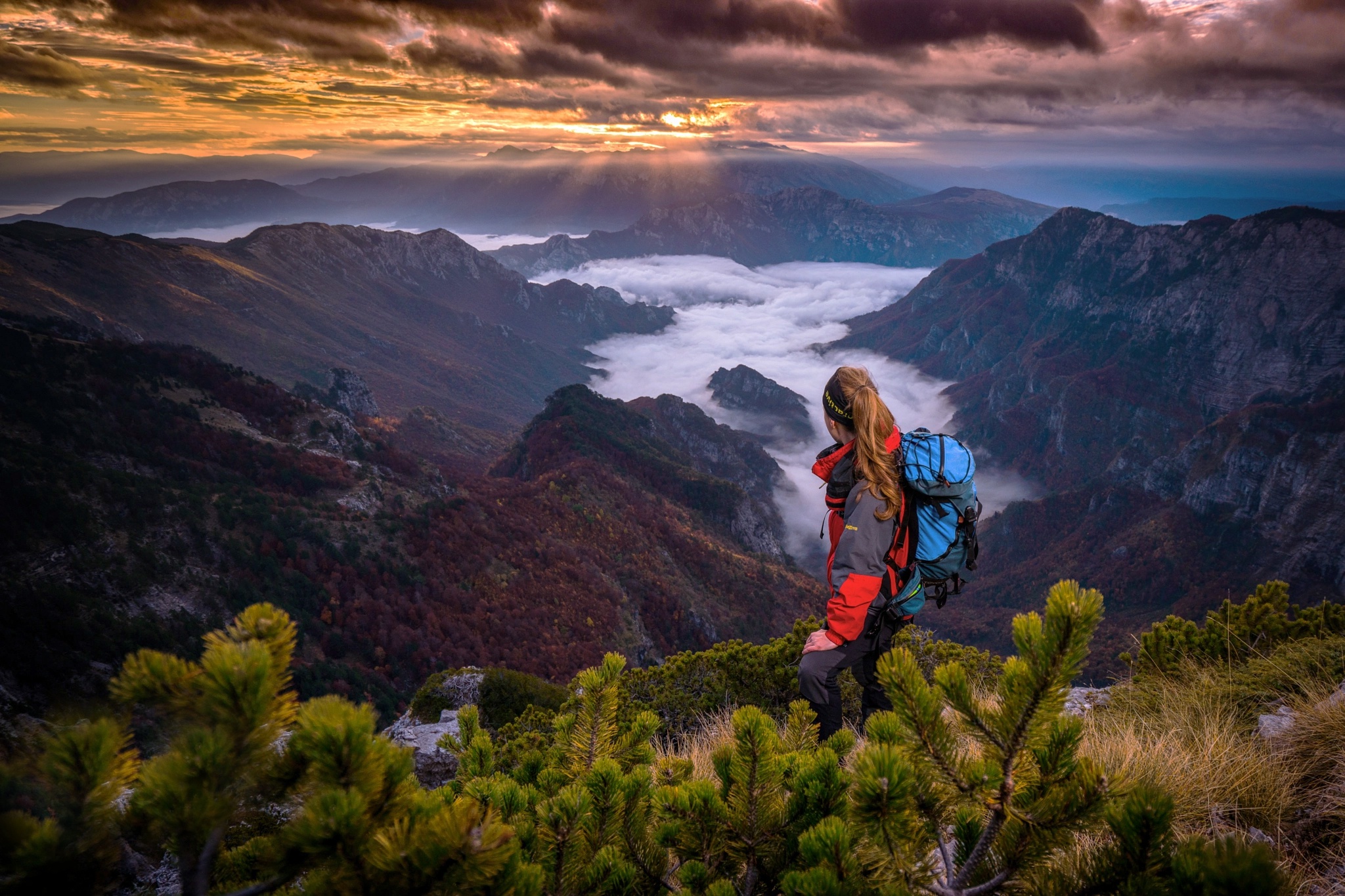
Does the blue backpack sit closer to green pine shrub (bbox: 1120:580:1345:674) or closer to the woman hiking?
the woman hiking

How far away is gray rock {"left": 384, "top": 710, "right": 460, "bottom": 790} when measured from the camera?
8.68 m

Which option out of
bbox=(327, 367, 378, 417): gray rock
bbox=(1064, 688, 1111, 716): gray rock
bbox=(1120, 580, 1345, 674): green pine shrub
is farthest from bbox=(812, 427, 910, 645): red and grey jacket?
bbox=(327, 367, 378, 417): gray rock

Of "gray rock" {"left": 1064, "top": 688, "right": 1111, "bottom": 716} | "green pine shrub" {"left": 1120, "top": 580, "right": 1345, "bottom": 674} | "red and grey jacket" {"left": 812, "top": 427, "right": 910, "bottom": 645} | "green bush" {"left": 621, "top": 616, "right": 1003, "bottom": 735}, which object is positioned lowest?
"green bush" {"left": 621, "top": 616, "right": 1003, "bottom": 735}

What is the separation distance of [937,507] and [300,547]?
147ft

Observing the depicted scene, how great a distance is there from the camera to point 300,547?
1593 inches

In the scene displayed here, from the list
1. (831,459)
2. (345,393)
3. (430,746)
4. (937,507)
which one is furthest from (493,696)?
(345,393)

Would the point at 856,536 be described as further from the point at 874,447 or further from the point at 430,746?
the point at 430,746

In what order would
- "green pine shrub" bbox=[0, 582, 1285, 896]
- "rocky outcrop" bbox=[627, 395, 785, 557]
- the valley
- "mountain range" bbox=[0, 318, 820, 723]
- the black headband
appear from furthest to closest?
"rocky outcrop" bbox=[627, 395, 785, 557] < the valley < "mountain range" bbox=[0, 318, 820, 723] < the black headband < "green pine shrub" bbox=[0, 582, 1285, 896]

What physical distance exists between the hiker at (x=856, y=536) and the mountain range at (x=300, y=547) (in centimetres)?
2063

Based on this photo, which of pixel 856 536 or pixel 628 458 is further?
pixel 628 458

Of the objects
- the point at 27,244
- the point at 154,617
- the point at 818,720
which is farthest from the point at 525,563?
the point at 27,244

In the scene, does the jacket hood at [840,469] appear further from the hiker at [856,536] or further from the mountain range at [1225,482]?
the mountain range at [1225,482]

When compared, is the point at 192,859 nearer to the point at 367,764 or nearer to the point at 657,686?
the point at 367,764

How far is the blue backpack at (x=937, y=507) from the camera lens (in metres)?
3.99
